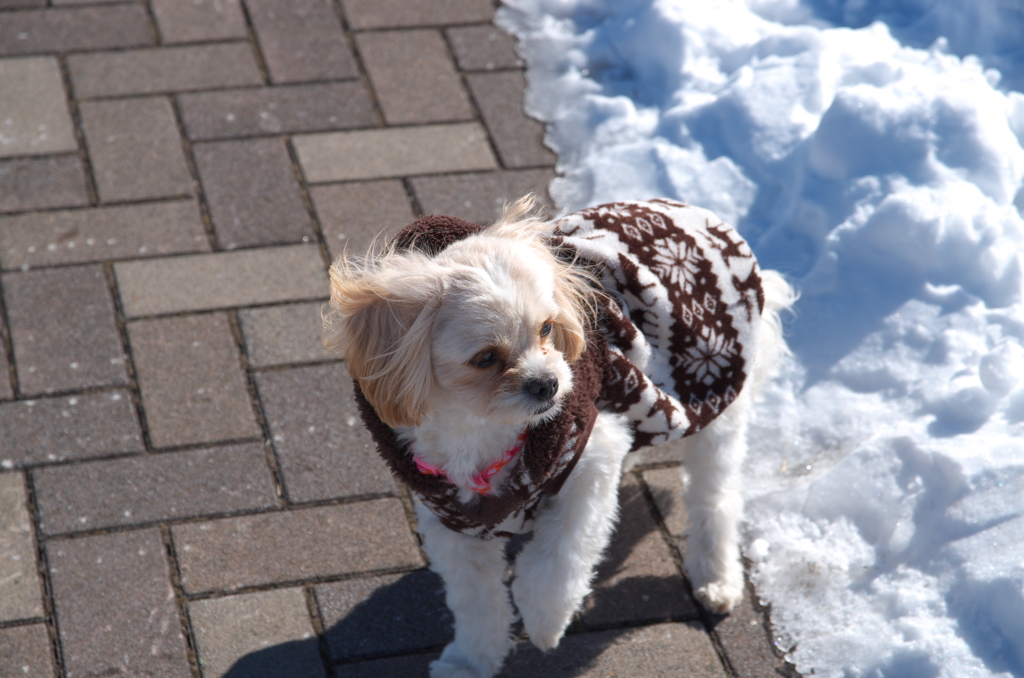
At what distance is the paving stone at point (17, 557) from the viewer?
2480 millimetres

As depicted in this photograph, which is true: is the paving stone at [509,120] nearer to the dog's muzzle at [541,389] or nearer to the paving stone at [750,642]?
the paving stone at [750,642]

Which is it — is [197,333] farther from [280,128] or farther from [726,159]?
[726,159]

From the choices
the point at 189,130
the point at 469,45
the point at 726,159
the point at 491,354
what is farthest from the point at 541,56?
the point at 491,354

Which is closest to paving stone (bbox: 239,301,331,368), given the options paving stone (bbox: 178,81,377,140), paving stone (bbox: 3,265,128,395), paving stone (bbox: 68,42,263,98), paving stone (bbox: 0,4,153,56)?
paving stone (bbox: 3,265,128,395)

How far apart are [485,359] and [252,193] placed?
2026 mm

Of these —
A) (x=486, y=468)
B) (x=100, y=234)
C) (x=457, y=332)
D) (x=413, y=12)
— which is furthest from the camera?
(x=413, y=12)

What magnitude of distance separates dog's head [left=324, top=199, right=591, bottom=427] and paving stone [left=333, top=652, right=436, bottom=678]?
754mm

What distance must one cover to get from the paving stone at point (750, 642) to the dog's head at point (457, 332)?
0.92 m

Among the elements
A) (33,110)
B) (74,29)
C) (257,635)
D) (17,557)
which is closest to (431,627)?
(257,635)

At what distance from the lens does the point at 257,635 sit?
8.09ft

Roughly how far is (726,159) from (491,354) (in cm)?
206

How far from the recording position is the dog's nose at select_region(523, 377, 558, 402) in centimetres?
191

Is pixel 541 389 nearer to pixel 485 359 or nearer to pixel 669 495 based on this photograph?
pixel 485 359

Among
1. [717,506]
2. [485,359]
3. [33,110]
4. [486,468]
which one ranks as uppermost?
[485,359]
